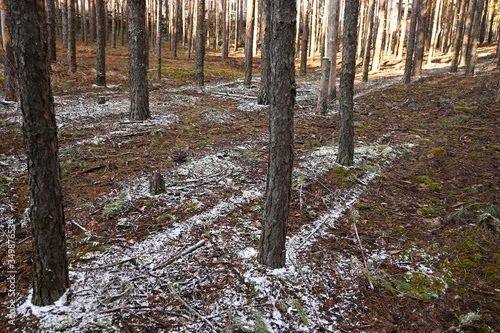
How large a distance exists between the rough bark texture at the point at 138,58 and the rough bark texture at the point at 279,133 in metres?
7.19

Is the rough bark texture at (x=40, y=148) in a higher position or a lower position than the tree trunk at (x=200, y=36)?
lower

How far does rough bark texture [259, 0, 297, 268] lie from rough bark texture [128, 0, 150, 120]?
719 cm

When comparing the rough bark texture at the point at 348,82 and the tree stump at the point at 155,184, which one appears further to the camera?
the rough bark texture at the point at 348,82

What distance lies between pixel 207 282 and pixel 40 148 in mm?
2115

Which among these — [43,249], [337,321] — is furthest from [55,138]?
[337,321]

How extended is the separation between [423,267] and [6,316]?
14.7 feet

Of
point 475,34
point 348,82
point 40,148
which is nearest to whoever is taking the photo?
point 40,148

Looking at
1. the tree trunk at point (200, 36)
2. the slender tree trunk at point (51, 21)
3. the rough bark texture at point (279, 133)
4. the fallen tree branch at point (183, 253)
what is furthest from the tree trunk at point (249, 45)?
the fallen tree branch at point (183, 253)

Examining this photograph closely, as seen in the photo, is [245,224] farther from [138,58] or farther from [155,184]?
[138,58]

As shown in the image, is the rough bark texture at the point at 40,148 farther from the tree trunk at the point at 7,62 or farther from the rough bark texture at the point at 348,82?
the tree trunk at the point at 7,62

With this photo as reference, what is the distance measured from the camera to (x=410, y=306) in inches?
134

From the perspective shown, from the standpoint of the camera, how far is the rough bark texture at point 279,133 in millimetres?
3207

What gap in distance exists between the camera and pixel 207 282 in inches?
140

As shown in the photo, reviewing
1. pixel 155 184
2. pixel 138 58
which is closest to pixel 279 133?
pixel 155 184
